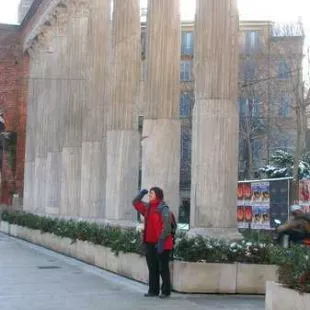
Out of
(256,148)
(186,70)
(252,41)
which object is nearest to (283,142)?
(256,148)

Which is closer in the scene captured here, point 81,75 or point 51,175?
point 81,75

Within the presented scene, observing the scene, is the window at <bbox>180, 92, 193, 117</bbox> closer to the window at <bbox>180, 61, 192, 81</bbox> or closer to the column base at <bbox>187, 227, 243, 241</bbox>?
the window at <bbox>180, 61, 192, 81</bbox>

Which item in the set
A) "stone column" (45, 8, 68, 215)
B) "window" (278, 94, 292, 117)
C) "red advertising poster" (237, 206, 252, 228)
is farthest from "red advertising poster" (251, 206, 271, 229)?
"window" (278, 94, 292, 117)

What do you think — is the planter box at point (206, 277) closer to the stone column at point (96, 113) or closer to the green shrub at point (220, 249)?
the green shrub at point (220, 249)

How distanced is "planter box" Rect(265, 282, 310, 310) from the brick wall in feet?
116

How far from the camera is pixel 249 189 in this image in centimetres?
2295

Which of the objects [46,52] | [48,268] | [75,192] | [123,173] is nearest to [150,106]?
[123,173]

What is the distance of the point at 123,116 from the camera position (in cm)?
→ 1953

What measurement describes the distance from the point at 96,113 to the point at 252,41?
29.6 m

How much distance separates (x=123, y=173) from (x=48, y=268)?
12.0 feet

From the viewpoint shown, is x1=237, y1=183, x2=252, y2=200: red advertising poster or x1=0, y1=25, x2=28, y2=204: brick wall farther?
x1=0, y1=25, x2=28, y2=204: brick wall

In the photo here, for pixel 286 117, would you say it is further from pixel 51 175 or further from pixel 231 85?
pixel 231 85

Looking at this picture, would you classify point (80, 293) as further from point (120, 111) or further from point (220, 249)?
point (120, 111)

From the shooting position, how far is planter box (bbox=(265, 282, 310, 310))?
8.02m
